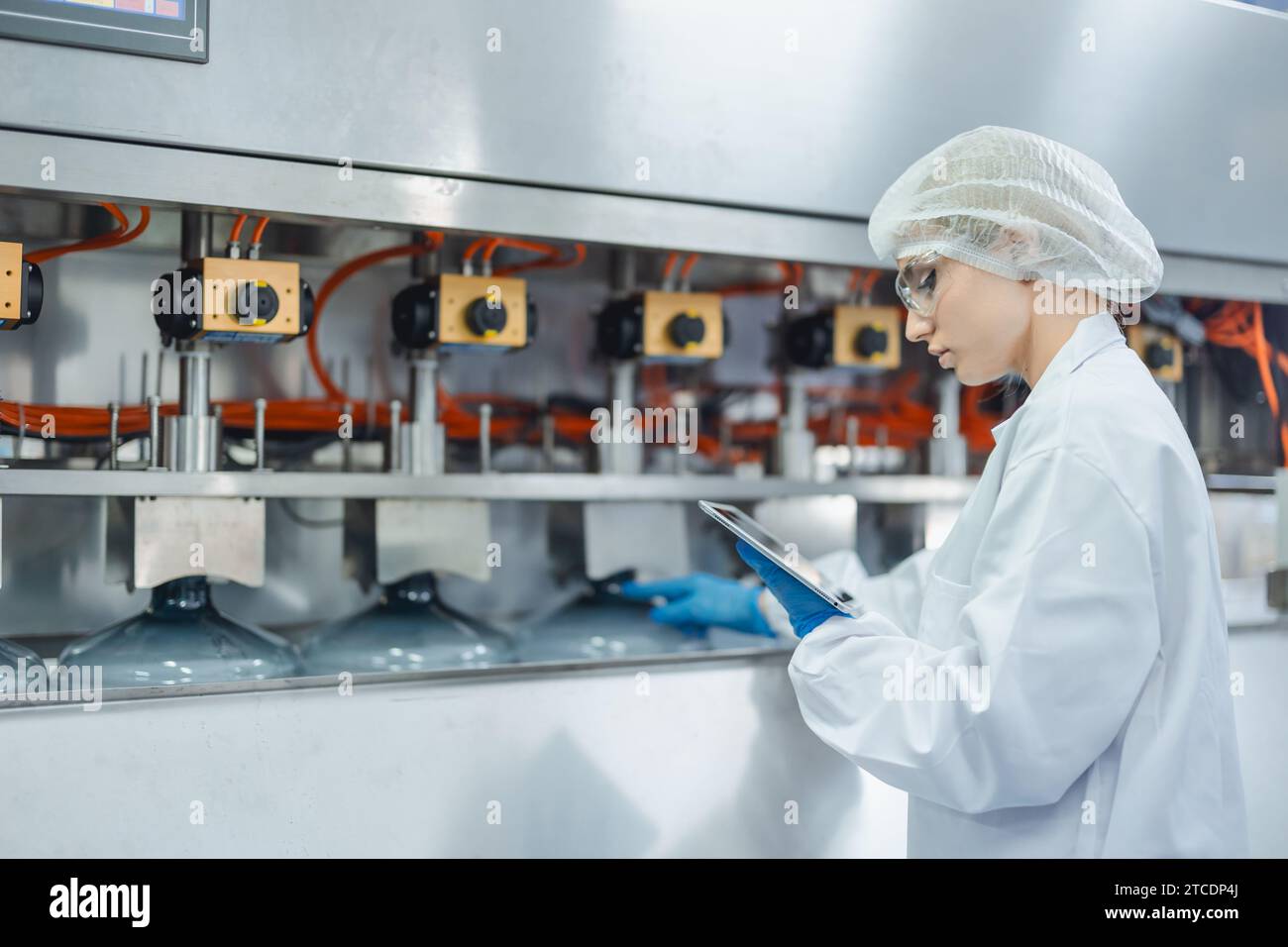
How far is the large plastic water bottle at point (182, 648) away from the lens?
110cm

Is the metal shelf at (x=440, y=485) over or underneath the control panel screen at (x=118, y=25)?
underneath

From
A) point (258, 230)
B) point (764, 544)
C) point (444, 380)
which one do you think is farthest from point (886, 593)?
point (258, 230)

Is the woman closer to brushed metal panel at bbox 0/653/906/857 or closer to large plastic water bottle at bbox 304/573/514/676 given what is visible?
brushed metal panel at bbox 0/653/906/857

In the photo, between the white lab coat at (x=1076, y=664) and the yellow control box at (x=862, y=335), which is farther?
the yellow control box at (x=862, y=335)

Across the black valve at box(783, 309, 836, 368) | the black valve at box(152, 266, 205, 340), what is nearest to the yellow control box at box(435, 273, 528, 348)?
the black valve at box(152, 266, 205, 340)

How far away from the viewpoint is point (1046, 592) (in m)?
0.82

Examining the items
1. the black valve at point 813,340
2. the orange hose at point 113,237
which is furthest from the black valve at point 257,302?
the black valve at point 813,340

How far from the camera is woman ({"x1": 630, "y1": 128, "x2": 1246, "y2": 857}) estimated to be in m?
0.83

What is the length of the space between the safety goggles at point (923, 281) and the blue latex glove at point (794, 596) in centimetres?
28

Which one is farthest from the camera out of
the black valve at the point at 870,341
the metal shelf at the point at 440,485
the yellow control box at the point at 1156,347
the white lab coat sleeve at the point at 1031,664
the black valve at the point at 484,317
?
the yellow control box at the point at 1156,347

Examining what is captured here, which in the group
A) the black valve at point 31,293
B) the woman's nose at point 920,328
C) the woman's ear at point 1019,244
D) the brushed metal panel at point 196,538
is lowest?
the brushed metal panel at point 196,538

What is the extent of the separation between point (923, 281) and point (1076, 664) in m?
0.39

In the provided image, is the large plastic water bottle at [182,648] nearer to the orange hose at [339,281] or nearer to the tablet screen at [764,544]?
the orange hose at [339,281]

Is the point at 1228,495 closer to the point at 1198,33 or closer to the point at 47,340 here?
the point at 1198,33
